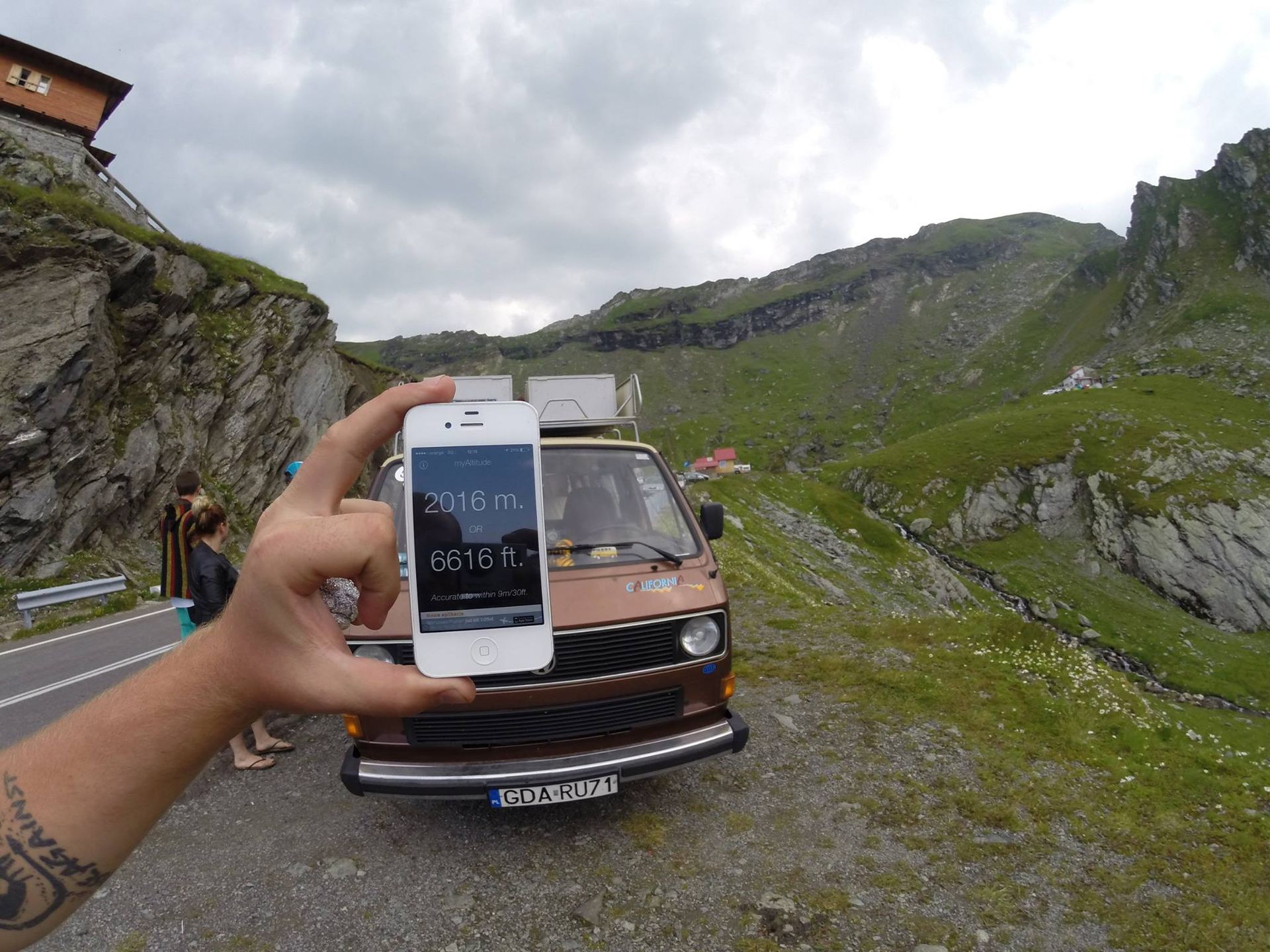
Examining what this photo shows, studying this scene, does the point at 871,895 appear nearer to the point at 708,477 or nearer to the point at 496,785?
the point at 496,785

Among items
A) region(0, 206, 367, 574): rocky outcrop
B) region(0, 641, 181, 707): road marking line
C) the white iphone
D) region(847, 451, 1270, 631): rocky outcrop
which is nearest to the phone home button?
the white iphone

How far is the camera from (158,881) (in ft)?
15.7

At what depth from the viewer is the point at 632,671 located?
4.73 m

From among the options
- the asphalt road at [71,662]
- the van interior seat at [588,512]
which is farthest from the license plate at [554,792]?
the asphalt road at [71,662]

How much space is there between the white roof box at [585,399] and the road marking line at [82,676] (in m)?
5.97

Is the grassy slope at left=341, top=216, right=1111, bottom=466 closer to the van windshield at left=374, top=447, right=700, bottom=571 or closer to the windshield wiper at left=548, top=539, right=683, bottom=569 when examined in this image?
the van windshield at left=374, top=447, right=700, bottom=571

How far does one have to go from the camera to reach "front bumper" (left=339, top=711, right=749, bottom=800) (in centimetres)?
448

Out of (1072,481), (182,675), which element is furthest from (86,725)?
(1072,481)

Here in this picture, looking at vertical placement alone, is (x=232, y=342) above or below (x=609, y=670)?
above

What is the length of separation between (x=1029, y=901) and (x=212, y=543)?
759cm

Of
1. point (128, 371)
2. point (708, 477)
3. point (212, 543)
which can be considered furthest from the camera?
point (708, 477)

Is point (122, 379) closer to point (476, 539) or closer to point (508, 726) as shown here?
point (508, 726)

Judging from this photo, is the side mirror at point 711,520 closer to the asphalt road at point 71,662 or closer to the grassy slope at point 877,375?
the asphalt road at point 71,662

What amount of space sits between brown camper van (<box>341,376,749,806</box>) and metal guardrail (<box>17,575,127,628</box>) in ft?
51.5
